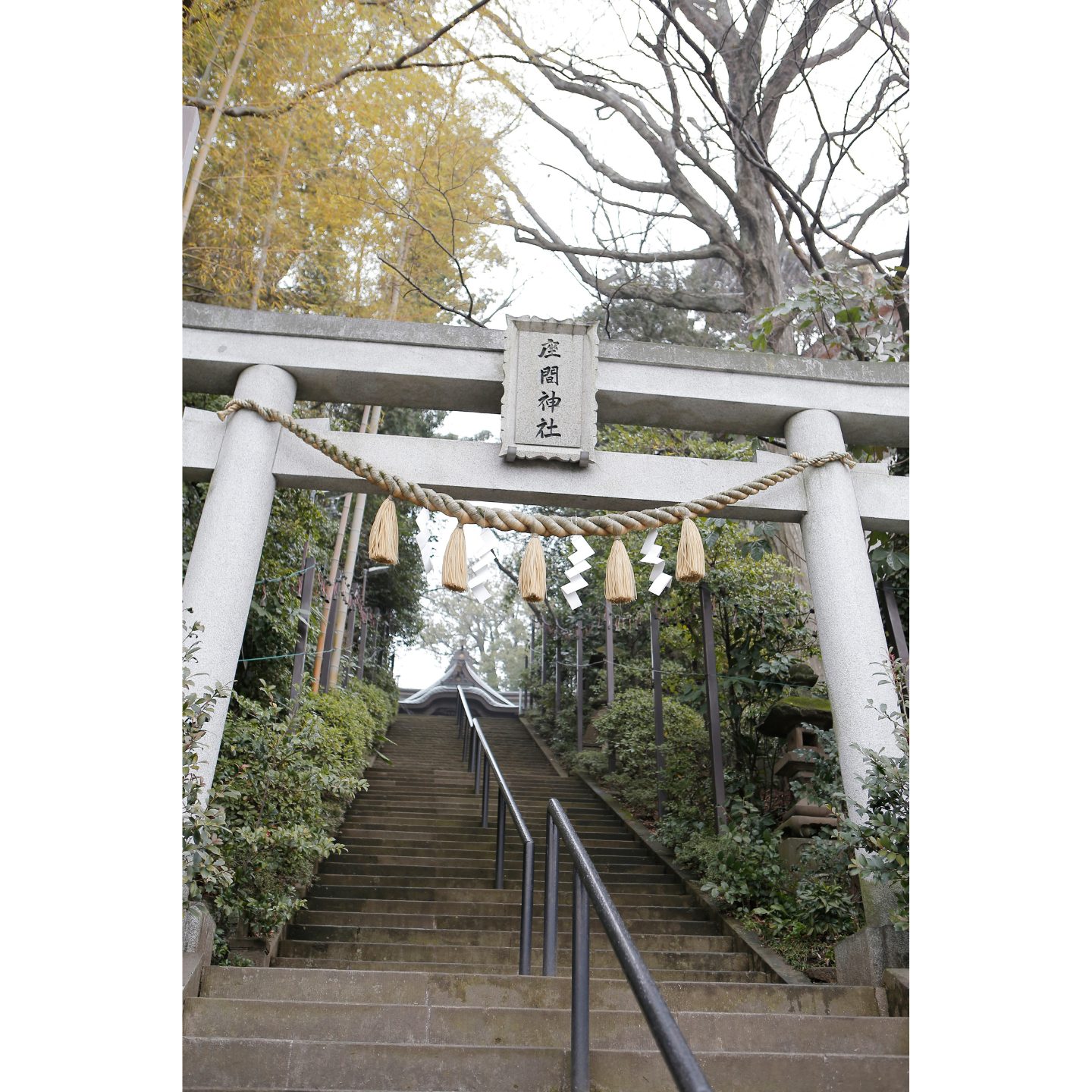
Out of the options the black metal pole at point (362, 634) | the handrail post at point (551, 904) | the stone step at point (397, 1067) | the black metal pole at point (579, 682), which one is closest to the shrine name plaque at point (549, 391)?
the handrail post at point (551, 904)

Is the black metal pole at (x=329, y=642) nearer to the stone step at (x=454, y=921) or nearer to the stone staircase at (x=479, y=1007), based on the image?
the stone staircase at (x=479, y=1007)

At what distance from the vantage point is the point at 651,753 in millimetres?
8922

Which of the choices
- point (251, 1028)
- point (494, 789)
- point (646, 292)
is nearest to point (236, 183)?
point (646, 292)

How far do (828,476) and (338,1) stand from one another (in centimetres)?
635

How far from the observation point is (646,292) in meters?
11.5

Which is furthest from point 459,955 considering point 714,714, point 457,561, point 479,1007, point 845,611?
point 845,611

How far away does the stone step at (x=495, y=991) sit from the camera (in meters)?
3.57

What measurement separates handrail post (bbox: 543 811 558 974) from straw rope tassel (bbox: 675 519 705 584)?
1.64 meters

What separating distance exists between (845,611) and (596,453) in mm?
1442

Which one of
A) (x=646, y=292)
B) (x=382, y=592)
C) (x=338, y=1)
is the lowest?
(x=382, y=592)

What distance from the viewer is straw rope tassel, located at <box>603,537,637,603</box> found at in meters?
4.71

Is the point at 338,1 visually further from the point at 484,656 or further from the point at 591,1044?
the point at 484,656

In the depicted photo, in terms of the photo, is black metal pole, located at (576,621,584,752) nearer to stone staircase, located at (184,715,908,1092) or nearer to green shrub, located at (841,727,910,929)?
stone staircase, located at (184,715,908,1092)

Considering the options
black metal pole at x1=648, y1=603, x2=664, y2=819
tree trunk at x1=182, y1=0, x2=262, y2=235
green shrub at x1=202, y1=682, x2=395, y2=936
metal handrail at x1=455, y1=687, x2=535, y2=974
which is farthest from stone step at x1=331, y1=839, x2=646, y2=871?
tree trunk at x1=182, y1=0, x2=262, y2=235
